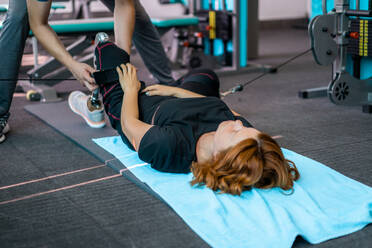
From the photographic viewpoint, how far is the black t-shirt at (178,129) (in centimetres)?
162

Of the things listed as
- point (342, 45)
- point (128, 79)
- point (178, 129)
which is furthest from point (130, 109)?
point (342, 45)

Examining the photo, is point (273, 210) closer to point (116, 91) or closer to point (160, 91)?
point (160, 91)

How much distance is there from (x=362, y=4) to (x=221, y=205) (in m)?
2.17

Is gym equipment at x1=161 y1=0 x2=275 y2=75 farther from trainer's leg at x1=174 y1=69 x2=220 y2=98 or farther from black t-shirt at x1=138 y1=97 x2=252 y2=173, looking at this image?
black t-shirt at x1=138 y1=97 x2=252 y2=173

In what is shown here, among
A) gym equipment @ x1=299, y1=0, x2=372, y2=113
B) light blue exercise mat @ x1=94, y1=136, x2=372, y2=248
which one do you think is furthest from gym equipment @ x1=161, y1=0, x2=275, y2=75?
light blue exercise mat @ x1=94, y1=136, x2=372, y2=248

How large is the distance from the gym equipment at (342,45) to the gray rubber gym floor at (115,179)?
135 mm

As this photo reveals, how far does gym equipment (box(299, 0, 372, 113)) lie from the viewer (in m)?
2.93

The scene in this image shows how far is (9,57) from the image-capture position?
230cm

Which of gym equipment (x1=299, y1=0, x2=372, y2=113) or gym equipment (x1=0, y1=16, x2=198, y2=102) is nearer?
gym equipment (x1=299, y1=0, x2=372, y2=113)

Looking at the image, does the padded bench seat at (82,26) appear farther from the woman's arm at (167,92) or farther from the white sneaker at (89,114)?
the woman's arm at (167,92)

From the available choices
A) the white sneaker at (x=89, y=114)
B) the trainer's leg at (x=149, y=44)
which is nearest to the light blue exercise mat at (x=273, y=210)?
the white sneaker at (x=89, y=114)

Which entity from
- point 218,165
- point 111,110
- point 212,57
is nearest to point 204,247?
point 218,165

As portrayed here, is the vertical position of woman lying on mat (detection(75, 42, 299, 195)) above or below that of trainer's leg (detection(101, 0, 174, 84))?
below

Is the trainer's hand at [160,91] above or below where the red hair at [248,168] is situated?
above
